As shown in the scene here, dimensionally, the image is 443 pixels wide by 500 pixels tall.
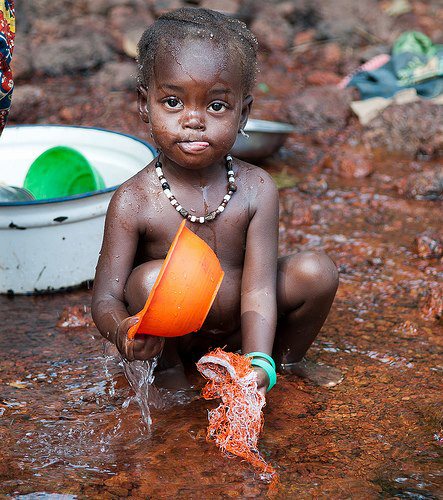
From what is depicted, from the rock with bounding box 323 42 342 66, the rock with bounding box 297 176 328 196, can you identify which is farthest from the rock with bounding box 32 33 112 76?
the rock with bounding box 297 176 328 196

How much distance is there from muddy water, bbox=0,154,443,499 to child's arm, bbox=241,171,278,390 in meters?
0.33

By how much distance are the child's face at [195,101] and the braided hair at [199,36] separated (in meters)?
0.03

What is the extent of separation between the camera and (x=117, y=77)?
245 inches

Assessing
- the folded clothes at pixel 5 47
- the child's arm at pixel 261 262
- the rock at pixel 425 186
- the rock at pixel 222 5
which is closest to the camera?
the child's arm at pixel 261 262

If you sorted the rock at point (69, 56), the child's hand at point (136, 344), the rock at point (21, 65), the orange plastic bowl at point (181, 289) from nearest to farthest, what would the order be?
1. the orange plastic bowl at point (181, 289)
2. the child's hand at point (136, 344)
3. the rock at point (21, 65)
4. the rock at point (69, 56)

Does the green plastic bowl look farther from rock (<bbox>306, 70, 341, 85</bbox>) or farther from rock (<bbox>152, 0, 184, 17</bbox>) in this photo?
rock (<bbox>152, 0, 184, 17</bbox>)

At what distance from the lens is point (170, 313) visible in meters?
2.06

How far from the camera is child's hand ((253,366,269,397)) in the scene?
225cm

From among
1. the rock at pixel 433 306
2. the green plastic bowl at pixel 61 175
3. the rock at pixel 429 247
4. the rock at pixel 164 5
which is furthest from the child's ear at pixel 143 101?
the rock at pixel 164 5

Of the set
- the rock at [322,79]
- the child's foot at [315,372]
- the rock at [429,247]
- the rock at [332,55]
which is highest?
the child's foot at [315,372]

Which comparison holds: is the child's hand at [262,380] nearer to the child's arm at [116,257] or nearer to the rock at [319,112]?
the child's arm at [116,257]

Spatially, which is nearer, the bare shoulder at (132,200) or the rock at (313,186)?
the bare shoulder at (132,200)

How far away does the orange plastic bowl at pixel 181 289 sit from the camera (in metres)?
2.00

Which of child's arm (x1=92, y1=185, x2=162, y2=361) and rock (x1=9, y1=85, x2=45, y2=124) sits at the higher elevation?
child's arm (x1=92, y1=185, x2=162, y2=361)
